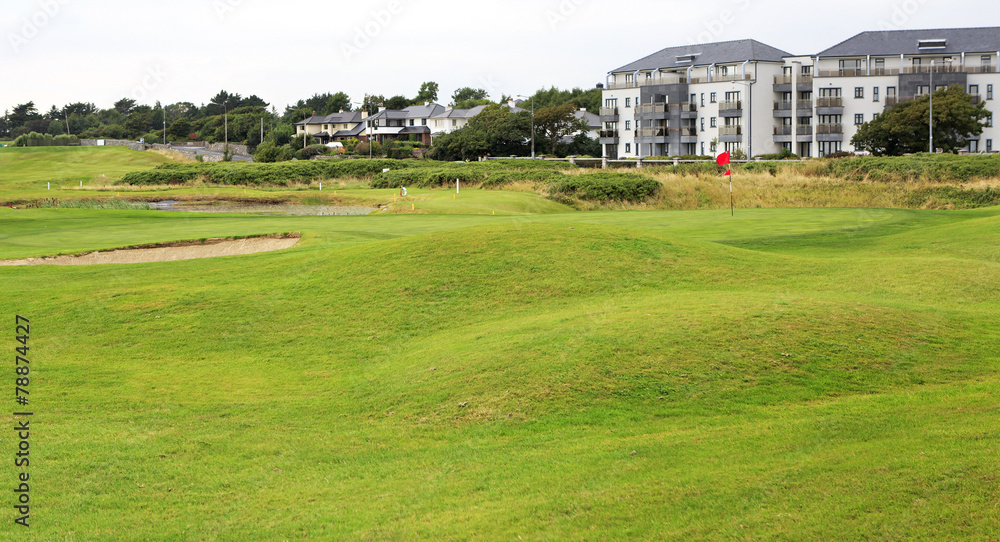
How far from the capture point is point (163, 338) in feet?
57.6

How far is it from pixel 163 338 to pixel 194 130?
537 feet

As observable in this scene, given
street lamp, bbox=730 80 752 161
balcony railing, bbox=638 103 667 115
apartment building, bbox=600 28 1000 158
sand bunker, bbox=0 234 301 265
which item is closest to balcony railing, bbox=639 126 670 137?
apartment building, bbox=600 28 1000 158

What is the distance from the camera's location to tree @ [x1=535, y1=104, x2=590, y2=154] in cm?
11150

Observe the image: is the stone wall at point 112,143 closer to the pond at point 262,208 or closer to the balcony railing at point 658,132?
the pond at point 262,208

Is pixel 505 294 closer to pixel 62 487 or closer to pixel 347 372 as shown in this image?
pixel 347 372

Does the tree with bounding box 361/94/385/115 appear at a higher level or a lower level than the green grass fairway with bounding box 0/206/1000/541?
higher

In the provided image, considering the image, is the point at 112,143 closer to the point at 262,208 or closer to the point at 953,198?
the point at 262,208

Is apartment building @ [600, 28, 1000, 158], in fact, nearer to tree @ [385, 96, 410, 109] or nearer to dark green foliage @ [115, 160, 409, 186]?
dark green foliage @ [115, 160, 409, 186]

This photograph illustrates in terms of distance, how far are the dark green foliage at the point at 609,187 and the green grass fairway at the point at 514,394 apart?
31.9 m

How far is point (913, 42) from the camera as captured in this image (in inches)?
3765

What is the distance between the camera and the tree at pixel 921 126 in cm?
7688

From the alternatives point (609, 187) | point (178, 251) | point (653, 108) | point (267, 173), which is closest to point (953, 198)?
point (609, 187)

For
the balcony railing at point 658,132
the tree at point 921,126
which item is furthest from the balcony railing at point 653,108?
the tree at point 921,126

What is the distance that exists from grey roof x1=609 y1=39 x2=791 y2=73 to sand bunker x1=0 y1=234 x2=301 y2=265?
265 ft
